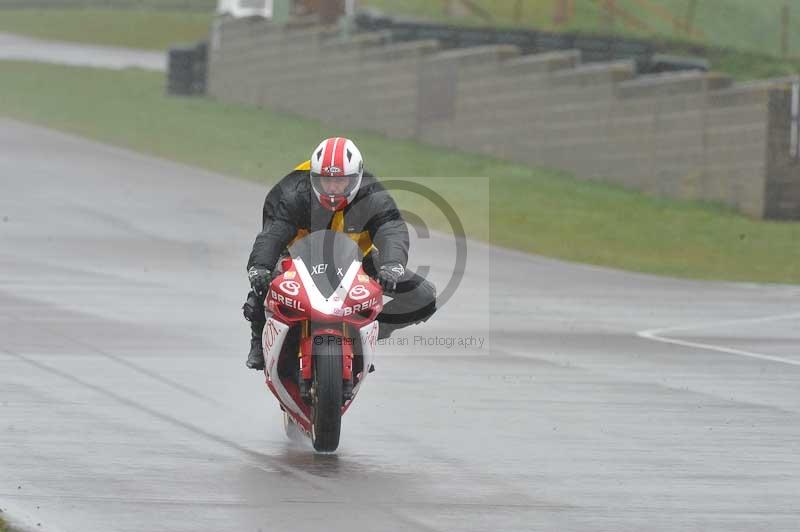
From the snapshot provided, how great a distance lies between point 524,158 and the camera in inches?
1363

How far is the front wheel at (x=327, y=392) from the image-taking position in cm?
1008

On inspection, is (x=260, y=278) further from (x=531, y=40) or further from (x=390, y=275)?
(x=531, y=40)

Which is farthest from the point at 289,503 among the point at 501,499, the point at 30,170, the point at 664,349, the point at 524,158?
the point at 524,158

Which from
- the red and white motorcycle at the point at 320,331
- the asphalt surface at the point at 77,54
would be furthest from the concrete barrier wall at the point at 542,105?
the red and white motorcycle at the point at 320,331

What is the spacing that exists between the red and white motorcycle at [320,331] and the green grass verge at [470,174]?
1402 centimetres

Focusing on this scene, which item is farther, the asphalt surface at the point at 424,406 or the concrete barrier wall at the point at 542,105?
the concrete barrier wall at the point at 542,105

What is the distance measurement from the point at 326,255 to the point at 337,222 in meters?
0.33

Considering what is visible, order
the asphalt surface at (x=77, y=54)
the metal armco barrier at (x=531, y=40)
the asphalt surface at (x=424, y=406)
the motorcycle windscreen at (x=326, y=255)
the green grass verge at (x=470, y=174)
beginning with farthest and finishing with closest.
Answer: the asphalt surface at (x=77, y=54)
the metal armco barrier at (x=531, y=40)
the green grass verge at (x=470, y=174)
the motorcycle windscreen at (x=326, y=255)
the asphalt surface at (x=424, y=406)

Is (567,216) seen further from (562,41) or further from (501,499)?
(501,499)

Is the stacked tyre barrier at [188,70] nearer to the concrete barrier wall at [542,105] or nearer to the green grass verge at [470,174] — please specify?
the concrete barrier wall at [542,105]

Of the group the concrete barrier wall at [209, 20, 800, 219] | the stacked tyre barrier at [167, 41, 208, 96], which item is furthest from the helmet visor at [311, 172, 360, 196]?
the stacked tyre barrier at [167, 41, 208, 96]

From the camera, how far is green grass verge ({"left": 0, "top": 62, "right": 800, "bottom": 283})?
25.7m

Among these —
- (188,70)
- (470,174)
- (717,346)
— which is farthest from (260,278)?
(188,70)

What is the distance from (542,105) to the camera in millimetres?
34188
